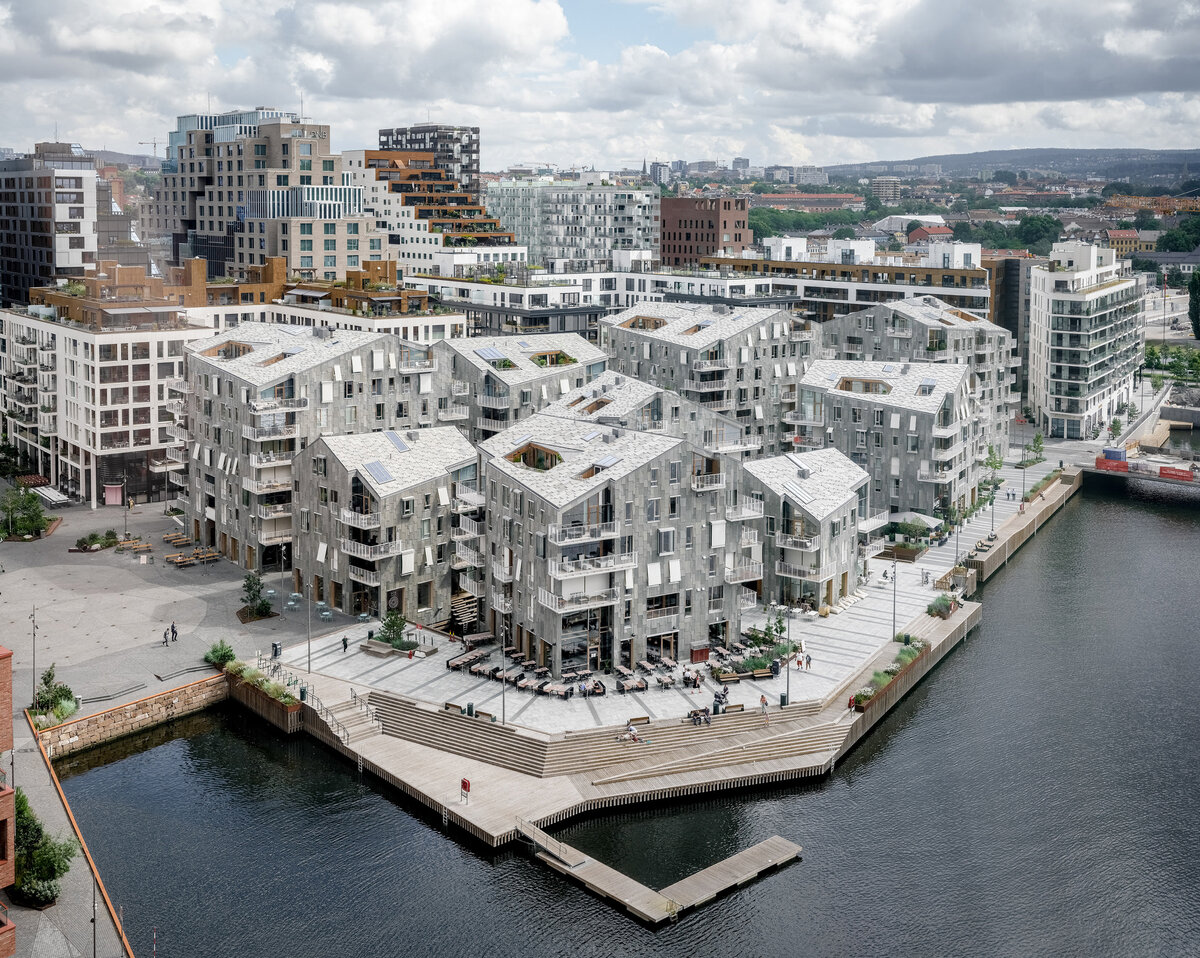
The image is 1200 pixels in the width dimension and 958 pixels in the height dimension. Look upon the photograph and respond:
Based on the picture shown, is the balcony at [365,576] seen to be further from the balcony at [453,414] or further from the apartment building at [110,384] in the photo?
the apartment building at [110,384]

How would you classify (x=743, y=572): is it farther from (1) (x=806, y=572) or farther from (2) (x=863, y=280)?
(2) (x=863, y=280)

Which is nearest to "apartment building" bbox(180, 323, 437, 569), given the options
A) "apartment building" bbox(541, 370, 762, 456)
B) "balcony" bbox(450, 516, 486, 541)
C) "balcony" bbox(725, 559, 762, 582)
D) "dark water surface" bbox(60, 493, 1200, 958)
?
"apartment building" bbox(541, 370, 762, 456)

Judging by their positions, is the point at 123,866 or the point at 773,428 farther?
the point at 773,428

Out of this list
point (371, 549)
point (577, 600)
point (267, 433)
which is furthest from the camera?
point (267, 433)

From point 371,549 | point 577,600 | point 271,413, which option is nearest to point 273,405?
point 271,413

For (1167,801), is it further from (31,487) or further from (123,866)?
(31,487)

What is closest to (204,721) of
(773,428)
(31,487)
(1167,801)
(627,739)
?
(627,739)

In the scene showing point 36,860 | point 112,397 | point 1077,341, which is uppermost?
point 1077,341

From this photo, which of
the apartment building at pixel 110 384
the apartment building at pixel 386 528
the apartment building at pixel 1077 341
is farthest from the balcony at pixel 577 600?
the apartment building at pixel 1077 341
